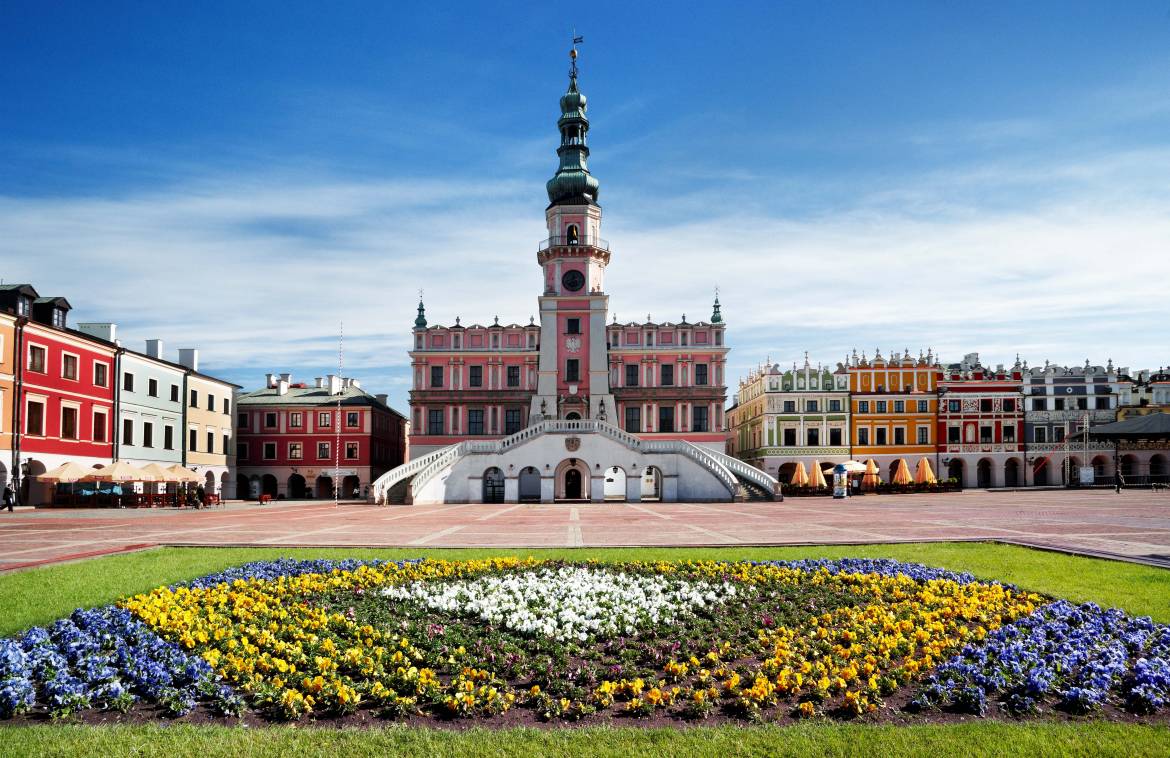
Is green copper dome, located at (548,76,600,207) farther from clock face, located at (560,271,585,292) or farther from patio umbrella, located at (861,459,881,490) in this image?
patio umbrella, located at (861,459,881,490)

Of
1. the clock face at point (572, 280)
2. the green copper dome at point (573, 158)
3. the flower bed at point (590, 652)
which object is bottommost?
the flower bed at point (590, 652)

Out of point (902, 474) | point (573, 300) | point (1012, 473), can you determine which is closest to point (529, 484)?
point (573, 300)

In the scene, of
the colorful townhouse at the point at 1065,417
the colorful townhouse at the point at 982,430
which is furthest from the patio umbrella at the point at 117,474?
the colorful townhouse at the point at 1065,417

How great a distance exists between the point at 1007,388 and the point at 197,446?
7803 centimetres

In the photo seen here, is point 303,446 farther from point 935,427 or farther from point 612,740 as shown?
point 612,740

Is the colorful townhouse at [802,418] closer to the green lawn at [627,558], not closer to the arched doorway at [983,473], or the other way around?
the arched doorway at [983,473]

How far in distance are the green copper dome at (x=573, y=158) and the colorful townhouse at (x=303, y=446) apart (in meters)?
27.3

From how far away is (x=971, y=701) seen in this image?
363 inches

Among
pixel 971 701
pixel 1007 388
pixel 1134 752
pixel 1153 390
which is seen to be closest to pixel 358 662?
pixel 971 701

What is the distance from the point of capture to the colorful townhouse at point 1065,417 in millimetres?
86625

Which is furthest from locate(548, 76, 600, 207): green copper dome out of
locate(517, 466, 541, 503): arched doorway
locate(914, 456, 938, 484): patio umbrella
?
locate(914, 456, 938, 484): patio umbrella

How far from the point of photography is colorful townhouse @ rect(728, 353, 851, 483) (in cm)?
8600

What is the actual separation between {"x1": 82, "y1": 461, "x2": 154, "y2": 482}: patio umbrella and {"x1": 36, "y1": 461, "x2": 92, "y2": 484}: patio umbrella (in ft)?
1.37

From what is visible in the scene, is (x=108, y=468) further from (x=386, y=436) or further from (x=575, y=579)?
(x=575, y=579)
